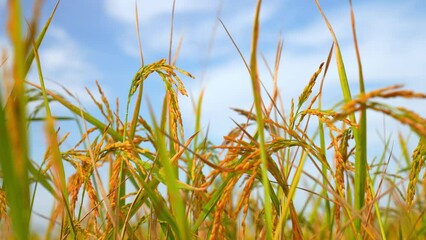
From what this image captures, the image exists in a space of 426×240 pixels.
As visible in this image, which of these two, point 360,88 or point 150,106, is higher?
point 360,88

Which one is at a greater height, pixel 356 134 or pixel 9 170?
pixel 356 134

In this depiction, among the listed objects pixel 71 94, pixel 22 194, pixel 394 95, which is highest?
pixel 71 94

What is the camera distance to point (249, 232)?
3203mm

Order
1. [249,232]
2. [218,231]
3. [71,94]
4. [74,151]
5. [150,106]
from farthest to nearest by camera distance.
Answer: [249,232]
[71,94]
[74,151]
[218,231]
[150,106]

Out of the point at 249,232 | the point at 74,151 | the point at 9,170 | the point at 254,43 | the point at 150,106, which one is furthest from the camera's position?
the point at 249,232

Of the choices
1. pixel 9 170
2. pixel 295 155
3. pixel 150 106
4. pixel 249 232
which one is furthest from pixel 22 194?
pixel 249 232

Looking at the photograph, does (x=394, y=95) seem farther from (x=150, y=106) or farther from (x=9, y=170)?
(x=9, y=170)

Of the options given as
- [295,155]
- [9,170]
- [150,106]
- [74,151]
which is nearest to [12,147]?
[9,170]

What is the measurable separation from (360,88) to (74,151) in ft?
2.76

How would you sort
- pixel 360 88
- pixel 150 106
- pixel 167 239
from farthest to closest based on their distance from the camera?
pixel 167 239, pixel 360 88, pixel 150 106

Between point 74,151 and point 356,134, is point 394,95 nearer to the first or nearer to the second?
point 356,134

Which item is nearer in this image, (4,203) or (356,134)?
(356,134)

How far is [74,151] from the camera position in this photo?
1566 mm

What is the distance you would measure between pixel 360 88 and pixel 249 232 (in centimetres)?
212
